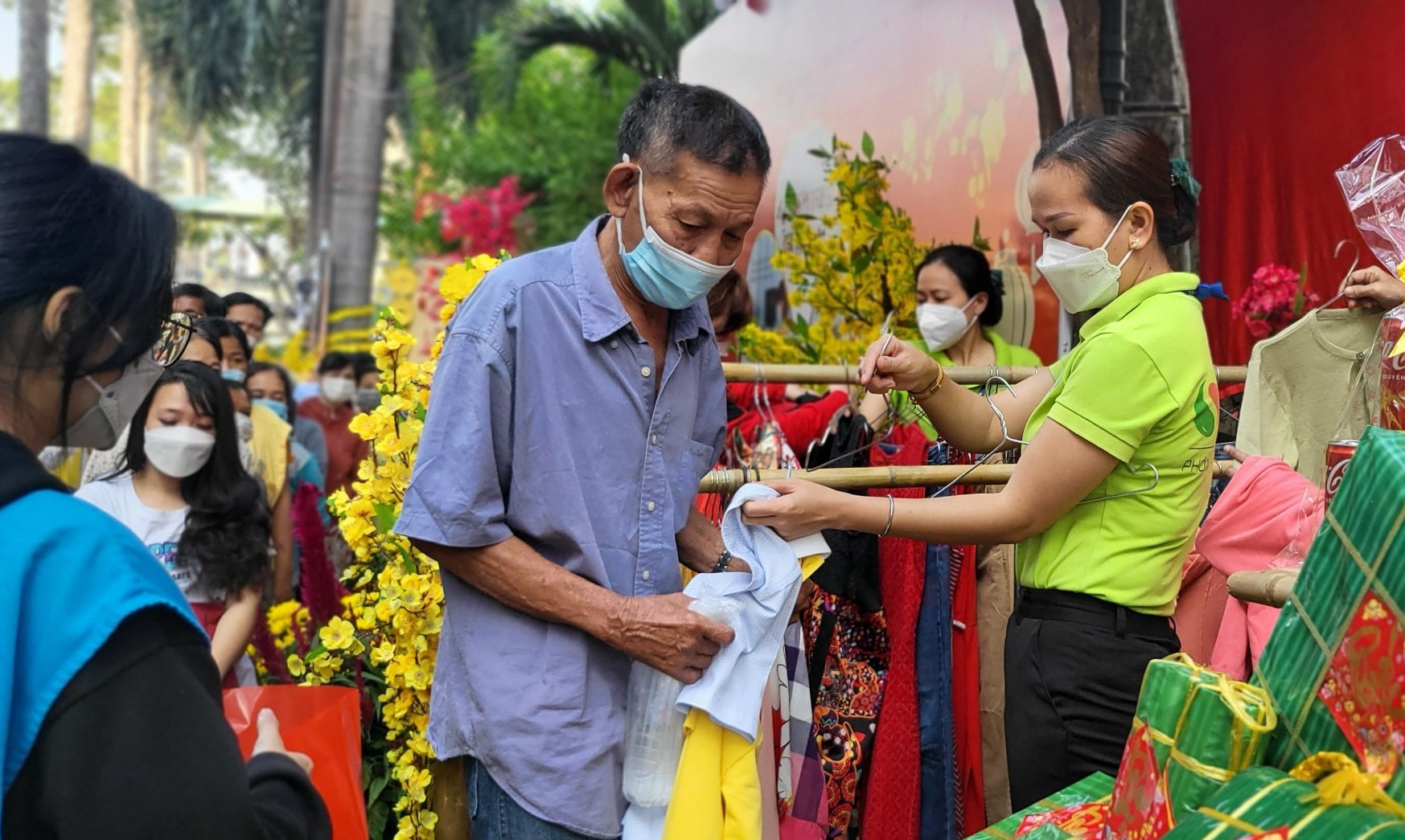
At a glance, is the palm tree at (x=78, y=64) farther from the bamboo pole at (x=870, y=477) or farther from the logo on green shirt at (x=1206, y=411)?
the logo on green shirt at (x=1206, y=411)

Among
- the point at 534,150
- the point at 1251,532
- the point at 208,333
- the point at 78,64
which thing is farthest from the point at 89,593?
the point at 78,64

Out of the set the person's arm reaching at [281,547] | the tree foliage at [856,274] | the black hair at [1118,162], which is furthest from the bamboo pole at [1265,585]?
the person's arm reaching at [281,547]

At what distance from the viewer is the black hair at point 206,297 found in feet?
12.9

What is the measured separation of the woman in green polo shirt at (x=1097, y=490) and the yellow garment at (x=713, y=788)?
1.19 ft

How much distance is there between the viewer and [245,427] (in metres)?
4.82

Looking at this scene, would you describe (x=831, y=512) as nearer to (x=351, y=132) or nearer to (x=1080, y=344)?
(x=1080, y=344)

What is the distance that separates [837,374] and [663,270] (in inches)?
40.9

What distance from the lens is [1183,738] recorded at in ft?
4.85

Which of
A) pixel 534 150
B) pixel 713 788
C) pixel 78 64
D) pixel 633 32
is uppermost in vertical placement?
pixel 633 32

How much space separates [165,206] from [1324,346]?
241 centimetres

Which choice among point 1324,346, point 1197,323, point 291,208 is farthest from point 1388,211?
point 291,208

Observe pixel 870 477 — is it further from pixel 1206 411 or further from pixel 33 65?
pixel 33 65

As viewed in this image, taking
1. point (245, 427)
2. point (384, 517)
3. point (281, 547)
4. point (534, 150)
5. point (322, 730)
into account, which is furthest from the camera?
point (534, 150)

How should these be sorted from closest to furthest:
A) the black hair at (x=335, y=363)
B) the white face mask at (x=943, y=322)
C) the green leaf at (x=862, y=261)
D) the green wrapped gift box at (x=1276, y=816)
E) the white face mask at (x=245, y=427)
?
the green wrapped gift box at (x=1276, y=816) → the white face mask at (x=943, y=322) → the white face mask at (x=245, y=427) → the green leaf at (x=862, y=261) → the black hair at (x=335, y=363)
